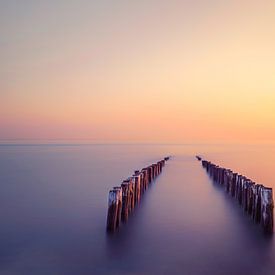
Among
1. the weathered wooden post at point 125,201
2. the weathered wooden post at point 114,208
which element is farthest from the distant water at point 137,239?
the weathered wooden post at point 125,201

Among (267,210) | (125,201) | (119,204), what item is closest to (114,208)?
(119,204)

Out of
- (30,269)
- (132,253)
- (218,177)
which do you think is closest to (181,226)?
(132,253)

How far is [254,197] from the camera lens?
981 centimetres

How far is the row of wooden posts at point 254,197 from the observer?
8.55 metres

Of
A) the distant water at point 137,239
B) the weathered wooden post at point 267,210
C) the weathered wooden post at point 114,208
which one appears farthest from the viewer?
the weathered wooden post at point 267,210

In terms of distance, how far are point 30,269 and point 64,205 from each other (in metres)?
6.33

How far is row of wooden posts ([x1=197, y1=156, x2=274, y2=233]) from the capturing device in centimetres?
855

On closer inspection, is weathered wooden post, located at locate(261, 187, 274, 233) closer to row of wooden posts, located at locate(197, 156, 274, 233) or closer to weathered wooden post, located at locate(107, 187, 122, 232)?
row of wooden posts, located at locate(197, 156, 274, 233)

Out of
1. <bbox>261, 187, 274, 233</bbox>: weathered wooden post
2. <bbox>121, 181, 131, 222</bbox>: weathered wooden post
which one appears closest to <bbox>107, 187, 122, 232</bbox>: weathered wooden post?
<bbox>121, 181, 131, 222</bbox>: weathered wooden post

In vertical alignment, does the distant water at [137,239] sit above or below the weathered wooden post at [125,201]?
below

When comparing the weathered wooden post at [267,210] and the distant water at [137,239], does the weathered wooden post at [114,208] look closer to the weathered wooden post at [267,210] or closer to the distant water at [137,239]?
the distant water at [137,239]

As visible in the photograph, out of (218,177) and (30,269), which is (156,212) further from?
(218,177)

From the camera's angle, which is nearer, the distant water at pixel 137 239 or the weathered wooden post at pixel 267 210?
the distant water at pixel 137 239

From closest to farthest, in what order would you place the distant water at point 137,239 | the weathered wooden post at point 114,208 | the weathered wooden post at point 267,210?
the distant water at point 137,239 → the weathered wooden post at point 114,208 → the weathered wooden post at point 267,210
